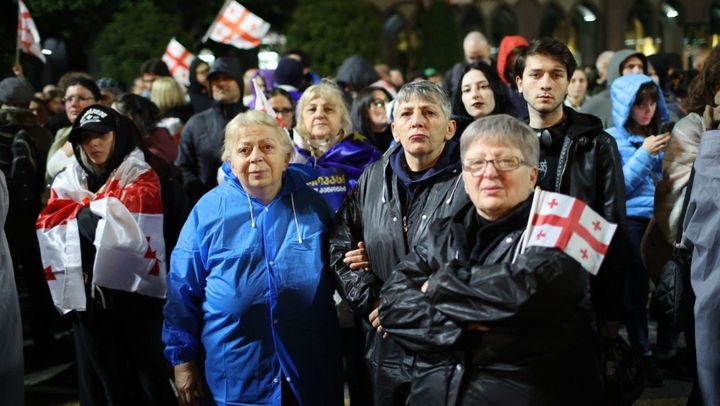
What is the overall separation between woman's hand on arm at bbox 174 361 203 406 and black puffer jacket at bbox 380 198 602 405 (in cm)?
145

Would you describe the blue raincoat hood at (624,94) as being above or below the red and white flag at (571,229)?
above

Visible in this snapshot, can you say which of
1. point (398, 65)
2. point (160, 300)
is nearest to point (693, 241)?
point (160, 300)

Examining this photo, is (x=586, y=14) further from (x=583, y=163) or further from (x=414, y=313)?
(x=414, y=313)

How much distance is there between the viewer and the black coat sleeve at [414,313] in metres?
3.59

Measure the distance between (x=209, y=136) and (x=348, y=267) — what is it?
383cm

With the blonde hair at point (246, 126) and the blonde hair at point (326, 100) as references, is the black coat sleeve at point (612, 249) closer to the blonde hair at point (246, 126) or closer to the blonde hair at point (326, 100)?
the blonde hair at point (246, 126)

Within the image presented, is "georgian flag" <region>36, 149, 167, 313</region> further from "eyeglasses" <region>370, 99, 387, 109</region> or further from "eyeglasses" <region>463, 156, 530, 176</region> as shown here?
"eyeglasses" <region>463, 156, 530, 176</region>

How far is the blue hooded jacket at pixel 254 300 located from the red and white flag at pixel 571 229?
1593 millimetres

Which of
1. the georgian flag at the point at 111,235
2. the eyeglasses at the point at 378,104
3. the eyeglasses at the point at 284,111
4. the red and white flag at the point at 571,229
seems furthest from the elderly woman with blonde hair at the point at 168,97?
the red and white flag at the point at 571,229

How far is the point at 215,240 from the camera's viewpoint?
15.3ft

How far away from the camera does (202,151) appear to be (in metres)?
8.04

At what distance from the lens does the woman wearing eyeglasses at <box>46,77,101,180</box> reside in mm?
7430

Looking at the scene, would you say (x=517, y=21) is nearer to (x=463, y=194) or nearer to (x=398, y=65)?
(x=398, y=65)

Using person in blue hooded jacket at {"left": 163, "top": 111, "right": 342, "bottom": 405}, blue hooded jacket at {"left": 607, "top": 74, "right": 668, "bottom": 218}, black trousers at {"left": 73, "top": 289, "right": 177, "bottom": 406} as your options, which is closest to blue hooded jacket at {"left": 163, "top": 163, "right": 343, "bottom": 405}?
person in blue hooded jacket at {"left": 163, "top": 111, "right": 342, "bottom": 405}
